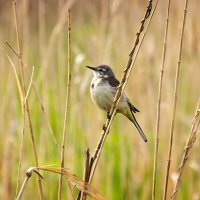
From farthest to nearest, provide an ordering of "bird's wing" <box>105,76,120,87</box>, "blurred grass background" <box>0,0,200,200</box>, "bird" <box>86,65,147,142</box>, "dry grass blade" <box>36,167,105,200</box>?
"blurred grass background" <box>0,0,200,200</box>, "bird's wing" <box>105,76,120,87</box>, "bird" <box>86,65,147,142</box>, "dry grass blade" <box>36,167,105,200</box>

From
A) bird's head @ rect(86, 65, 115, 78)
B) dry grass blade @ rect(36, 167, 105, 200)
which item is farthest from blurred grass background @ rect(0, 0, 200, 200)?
dry grass blade @ rect(36, 167, 105, 200)

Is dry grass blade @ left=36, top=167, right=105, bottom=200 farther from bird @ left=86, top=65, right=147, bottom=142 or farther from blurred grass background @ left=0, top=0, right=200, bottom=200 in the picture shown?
blurred grass background @ left=0, top=0, right=200, bottom=200

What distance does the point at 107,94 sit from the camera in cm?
267

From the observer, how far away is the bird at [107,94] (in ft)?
8.51

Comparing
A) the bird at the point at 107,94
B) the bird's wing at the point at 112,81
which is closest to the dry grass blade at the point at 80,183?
the bird at the point at 107,94

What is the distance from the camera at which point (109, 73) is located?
2822mm

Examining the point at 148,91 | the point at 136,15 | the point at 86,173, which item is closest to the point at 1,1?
the point at 136,15

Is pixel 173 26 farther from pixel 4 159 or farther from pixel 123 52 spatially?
pixel 4 159

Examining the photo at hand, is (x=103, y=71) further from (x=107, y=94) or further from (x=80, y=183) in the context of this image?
(x=80, y=183)

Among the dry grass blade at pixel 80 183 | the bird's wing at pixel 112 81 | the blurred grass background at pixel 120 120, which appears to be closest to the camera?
the dry grass blade at pixel 80 183

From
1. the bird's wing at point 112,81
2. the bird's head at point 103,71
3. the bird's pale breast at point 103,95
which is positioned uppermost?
the bird's head at point 103,71

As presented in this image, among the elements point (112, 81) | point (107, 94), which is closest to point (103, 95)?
point (107, 94)

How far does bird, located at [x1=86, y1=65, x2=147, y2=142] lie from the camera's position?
2594mm

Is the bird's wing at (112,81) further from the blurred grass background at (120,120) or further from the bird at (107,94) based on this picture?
the blurred grass background at (120,120)
